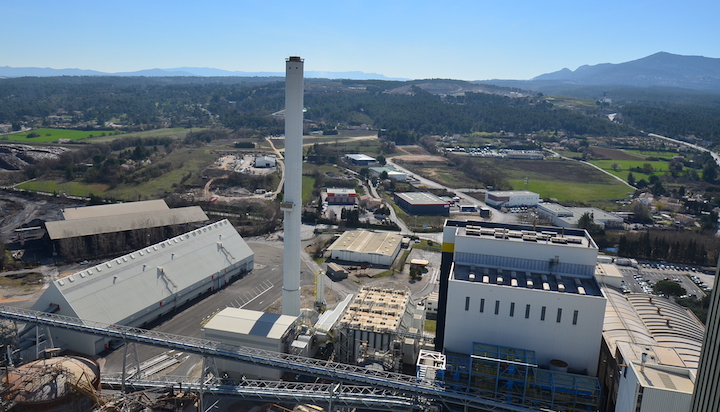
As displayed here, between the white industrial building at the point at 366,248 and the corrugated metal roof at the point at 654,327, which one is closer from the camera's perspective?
the corrugated metal roof at the point at 654,327

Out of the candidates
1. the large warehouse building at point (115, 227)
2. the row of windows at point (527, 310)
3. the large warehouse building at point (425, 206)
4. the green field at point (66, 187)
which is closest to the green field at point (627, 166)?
the large warehouse building at point (425, 206)

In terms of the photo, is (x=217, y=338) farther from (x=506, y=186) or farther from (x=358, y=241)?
(x=506, y=186)

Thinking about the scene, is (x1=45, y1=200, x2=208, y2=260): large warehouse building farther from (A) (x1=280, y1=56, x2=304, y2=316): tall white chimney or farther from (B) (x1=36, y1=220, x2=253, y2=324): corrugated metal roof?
(A) (x1=280, y1=56, x2=304, y2=316): tall white chimney

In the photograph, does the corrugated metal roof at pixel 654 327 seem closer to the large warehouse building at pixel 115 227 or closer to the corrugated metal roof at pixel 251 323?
the corrugated metal roof at pixel 251 323

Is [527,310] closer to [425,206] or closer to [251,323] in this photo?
[251,323]

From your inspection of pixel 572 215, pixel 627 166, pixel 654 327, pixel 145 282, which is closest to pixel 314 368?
pixel 145 282

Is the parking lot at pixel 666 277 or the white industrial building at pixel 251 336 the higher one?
the white industrial building at pixel 251 336

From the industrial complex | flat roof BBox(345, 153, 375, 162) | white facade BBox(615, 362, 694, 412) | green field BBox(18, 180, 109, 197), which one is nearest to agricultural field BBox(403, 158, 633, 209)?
flat roof BBox(345, 153, 375, 162)
